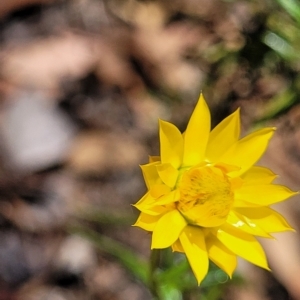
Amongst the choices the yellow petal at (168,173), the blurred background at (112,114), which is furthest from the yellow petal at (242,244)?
the blurred background at (112,114)

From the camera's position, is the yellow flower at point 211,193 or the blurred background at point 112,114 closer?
the yellow flower at point 211,193

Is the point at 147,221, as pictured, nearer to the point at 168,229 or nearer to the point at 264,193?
the point at 168,229

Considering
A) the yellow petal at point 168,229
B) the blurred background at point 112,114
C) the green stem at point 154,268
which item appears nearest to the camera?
the yellow petal at point 168,229

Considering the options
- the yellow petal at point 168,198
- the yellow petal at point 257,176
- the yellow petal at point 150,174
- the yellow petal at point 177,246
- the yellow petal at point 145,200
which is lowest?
the yellow petal at point 177,246

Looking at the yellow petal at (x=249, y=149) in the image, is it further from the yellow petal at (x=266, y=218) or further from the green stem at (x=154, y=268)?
the green stem at (x=154, y=268)

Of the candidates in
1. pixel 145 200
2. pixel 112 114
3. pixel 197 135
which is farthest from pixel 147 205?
pixel 112 114

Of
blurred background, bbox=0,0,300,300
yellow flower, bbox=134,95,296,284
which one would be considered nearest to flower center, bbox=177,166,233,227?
yellow flower, bbox=134,95,296,284

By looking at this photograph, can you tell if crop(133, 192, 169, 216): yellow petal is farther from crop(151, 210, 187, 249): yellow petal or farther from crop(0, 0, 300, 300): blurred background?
crop(0, 0, 300, 300): blurred background

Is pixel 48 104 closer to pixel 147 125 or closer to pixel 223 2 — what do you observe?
pixel 147 125
